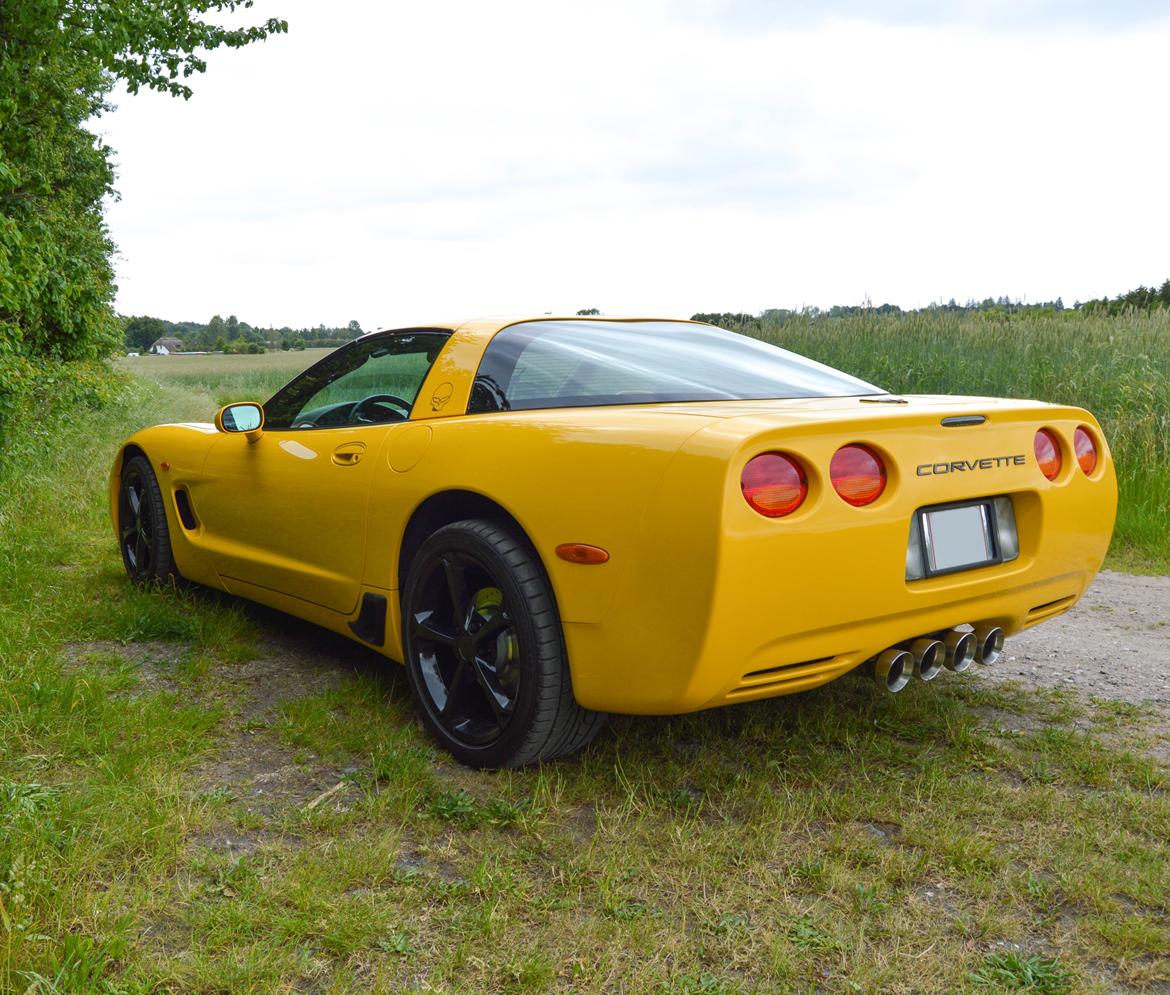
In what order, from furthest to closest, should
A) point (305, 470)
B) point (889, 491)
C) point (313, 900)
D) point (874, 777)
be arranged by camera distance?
point (305, 470)
point (874, 777)
point (889, 491)
point (313, 900)

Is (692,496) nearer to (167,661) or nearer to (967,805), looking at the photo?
(967,805)

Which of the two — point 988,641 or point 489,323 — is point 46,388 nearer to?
point 489,323

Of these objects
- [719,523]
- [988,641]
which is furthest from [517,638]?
[988,641]

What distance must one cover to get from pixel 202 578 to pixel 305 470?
119 cm

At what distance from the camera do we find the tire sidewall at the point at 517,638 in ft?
8.87

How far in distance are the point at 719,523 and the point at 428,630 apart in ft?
3.80

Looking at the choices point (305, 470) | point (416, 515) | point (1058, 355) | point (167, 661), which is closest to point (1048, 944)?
point (416, 515)

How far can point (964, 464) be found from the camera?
8.96 feet

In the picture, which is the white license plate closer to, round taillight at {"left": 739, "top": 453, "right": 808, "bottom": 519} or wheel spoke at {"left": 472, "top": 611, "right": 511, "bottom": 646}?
round taillight at {"left": 739, "top": 453, "right": 808, "bottom": 519}

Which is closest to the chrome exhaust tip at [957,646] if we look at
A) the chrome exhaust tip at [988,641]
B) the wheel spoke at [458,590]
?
the chrome exhaust tip at [988,641]

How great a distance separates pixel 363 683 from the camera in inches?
147

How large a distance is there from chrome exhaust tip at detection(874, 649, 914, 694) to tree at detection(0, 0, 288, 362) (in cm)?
541

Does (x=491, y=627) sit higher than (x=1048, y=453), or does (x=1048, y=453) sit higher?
(x=1048, y=453)

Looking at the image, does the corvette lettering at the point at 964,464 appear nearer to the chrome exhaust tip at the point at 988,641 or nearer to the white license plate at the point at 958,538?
the white license plate at the point at 958,538
